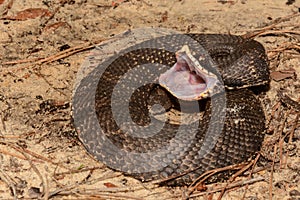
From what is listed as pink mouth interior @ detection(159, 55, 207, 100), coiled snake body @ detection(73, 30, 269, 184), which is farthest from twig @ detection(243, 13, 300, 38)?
pink mouth interior @ detection(159, 55, 207, 100)

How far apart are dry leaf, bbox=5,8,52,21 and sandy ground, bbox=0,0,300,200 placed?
0.04ft

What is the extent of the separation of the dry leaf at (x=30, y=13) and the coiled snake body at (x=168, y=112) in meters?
1.26

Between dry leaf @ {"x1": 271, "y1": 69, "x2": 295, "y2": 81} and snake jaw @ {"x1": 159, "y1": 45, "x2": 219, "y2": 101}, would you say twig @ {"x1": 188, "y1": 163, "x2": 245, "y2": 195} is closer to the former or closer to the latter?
snake jaw @ {"x1": 159, "y1": 45, "x2": 219, "y2": 101}

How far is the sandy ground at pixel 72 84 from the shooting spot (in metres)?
4.54

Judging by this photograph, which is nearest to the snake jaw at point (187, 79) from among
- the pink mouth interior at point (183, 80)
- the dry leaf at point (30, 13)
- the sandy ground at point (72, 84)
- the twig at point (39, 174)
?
the pink mouth interior at point (183, 80)

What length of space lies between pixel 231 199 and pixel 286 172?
1.92 ft

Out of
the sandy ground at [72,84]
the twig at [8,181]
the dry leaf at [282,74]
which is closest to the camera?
the twig at [8,181]

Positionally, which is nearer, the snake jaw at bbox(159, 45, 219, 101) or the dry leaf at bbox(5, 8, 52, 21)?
the snake jaw at bbox(159, 45, 219, 101)

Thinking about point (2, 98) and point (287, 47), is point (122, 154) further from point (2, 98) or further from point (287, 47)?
point (287, 47)

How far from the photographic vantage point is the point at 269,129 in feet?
16.9

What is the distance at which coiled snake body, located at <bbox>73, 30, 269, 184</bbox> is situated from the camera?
4637mm

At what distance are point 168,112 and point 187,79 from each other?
18.1 inches

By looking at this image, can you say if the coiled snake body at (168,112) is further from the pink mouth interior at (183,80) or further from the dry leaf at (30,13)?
the dry leaf at (30,13)

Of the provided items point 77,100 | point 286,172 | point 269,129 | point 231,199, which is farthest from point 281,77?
point 77,100
